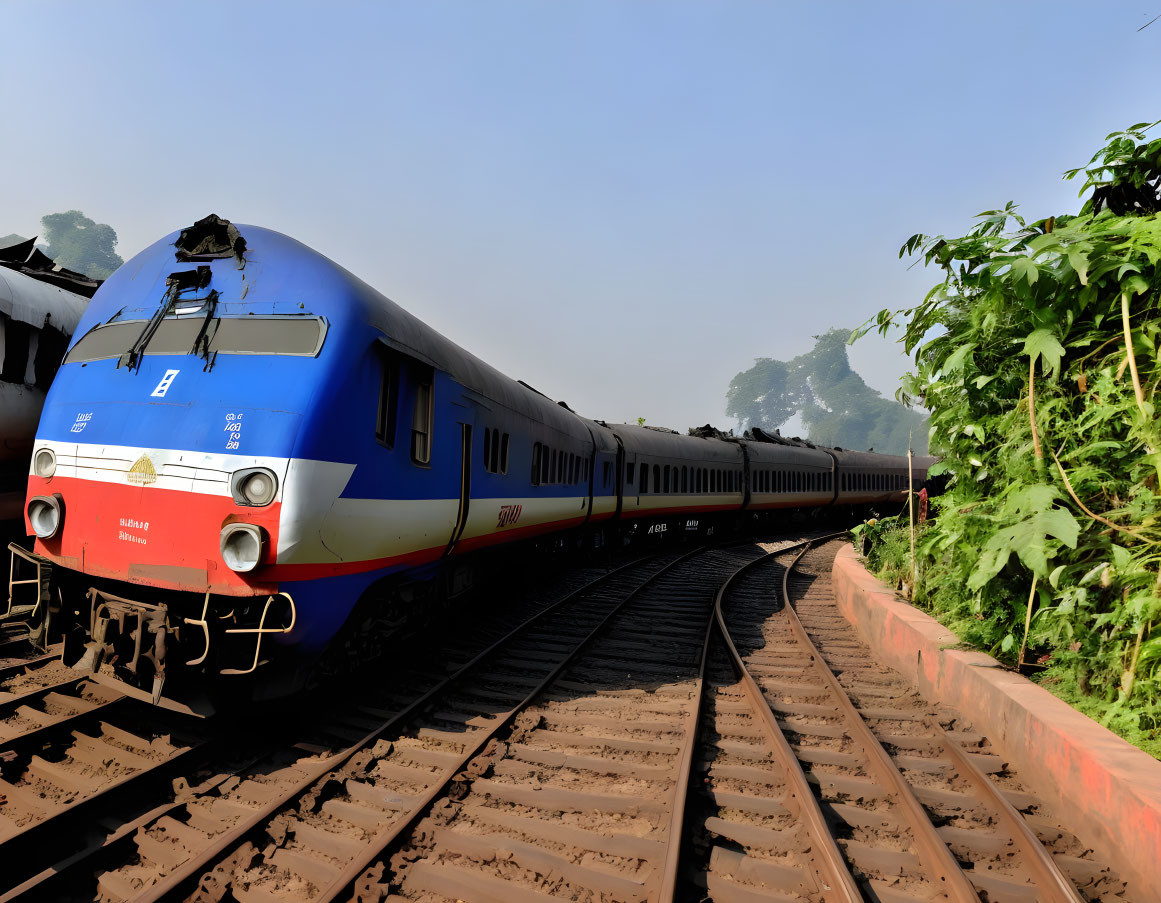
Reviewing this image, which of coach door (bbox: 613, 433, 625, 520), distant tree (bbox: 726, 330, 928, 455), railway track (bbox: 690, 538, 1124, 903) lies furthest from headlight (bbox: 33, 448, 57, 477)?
distant tree (bbox: 726, 330, 928, 455)

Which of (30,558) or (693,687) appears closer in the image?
(30,558)

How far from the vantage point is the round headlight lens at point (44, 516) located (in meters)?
4.95

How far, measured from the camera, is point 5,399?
25.6 feet

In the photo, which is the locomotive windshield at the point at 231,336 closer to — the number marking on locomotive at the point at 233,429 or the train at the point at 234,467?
the train at the point at 234,467

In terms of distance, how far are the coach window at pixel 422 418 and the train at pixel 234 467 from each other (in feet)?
0.06

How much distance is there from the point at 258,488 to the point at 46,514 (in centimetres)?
201

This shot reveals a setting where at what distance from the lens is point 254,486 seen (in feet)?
14.6

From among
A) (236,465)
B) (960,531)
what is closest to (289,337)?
(236,465)

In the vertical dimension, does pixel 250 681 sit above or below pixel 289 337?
below

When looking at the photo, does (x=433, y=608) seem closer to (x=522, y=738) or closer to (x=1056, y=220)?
(x=522, y=738)

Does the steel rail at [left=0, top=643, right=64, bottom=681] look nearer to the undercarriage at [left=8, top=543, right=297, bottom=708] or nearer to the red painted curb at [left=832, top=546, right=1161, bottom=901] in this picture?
the undercarriage at [left=8, top=543, right=297, bottom=708]

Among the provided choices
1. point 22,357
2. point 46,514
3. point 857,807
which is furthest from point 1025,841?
point 22,357

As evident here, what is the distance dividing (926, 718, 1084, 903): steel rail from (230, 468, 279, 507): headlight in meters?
5.21

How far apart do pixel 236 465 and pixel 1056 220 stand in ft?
24.0
